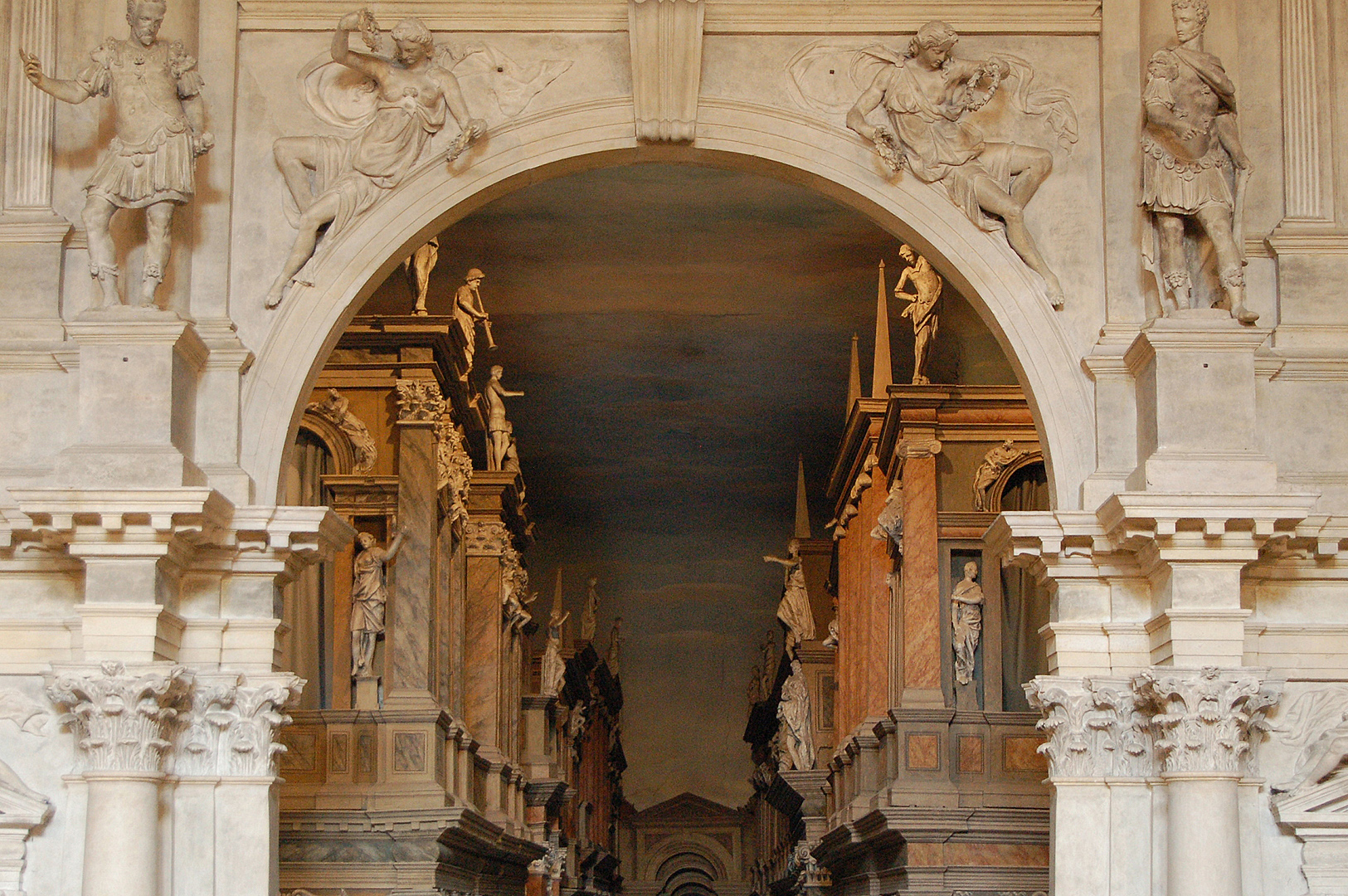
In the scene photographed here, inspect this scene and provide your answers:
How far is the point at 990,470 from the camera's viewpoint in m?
18.8

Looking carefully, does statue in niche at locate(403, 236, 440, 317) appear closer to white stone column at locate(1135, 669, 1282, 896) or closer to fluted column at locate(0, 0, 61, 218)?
fluted column at locate(0, 0, 61, 218)

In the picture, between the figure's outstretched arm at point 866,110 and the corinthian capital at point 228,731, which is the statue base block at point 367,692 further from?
the figure's outstretched arm at point 866,110

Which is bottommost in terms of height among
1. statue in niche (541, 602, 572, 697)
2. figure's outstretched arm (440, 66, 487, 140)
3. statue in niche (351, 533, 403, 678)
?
statue in niche (351, 533, 403, 678)

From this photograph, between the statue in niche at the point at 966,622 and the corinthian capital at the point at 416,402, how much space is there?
516cm

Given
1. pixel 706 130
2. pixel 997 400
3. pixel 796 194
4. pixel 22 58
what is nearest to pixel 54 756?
pixel 22 58

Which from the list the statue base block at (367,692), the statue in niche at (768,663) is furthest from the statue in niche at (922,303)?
the statue in niche at (768,663)

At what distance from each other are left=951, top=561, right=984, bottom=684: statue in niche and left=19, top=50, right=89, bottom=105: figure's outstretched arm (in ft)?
32.1

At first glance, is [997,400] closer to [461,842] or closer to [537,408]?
[461,842]

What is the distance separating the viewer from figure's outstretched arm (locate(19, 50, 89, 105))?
11.4 metres

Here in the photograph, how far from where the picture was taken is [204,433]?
11969 mm

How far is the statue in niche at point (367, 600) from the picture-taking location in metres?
17.5

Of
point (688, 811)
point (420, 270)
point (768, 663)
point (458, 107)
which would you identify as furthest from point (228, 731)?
point (688, 811)

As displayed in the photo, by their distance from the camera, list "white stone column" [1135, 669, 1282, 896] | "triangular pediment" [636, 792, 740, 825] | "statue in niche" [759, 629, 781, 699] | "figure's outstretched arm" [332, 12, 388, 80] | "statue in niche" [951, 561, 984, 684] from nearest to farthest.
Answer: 1. "white stone column" [1135, 669, 1282, 896]
2. "figure's outstretched arm" [332, 12, 388, 80]
3. "statue in niche" [951, 561, 984, 684]
4. "statue in niche" [759, 629, 781, 699]
5. "triangular pediment" [636, 792, 740, 825]

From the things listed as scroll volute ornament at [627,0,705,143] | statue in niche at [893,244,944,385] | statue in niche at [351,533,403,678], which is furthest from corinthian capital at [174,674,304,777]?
statue in niche at [893,244,944,385]
